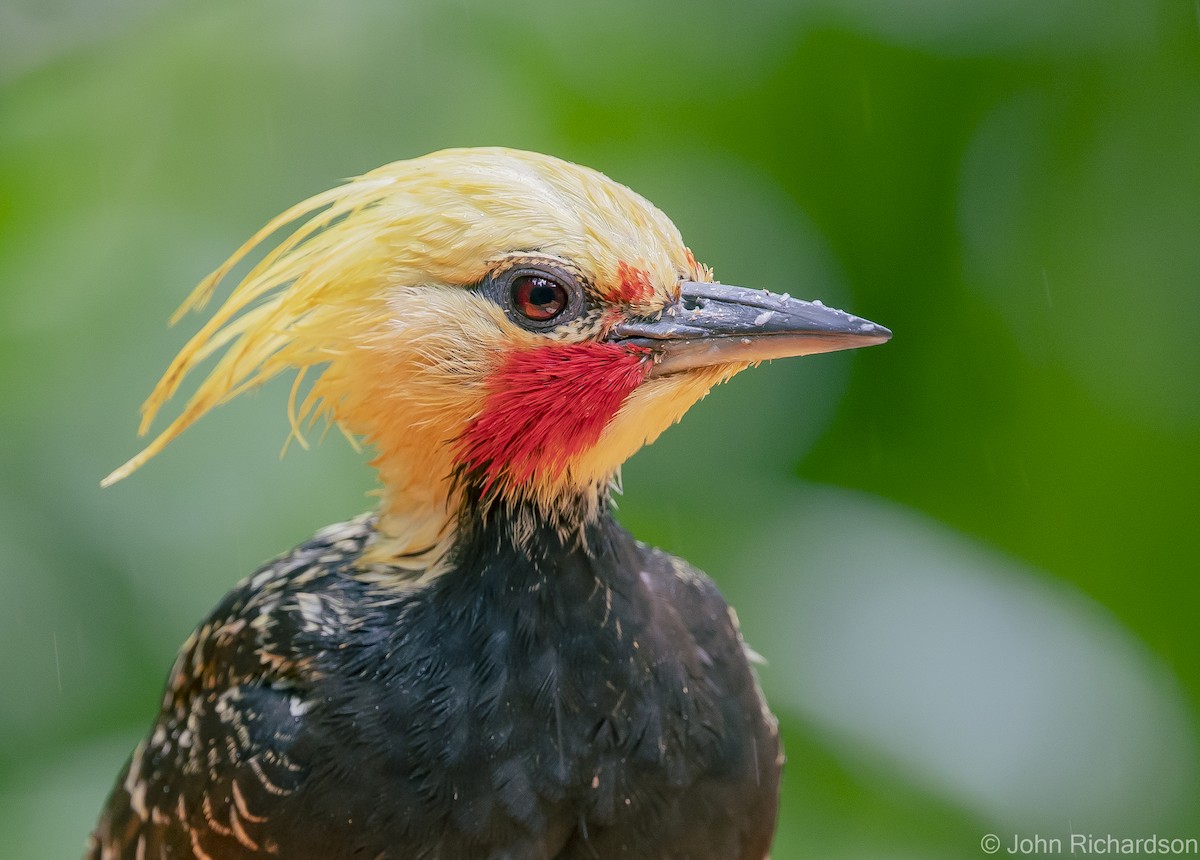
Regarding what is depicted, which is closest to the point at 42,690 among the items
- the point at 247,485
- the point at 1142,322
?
the point at 247,485

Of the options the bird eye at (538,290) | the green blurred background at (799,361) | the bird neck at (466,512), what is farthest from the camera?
the green blurred background at (799,361)

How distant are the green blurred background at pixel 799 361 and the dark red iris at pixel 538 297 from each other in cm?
164

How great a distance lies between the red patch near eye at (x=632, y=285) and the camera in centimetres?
204

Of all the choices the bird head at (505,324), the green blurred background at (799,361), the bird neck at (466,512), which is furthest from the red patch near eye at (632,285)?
the green blurred background at (799,361)

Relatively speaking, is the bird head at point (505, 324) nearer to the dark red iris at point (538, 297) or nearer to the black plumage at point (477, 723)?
the dark red iris at point (538, 297)

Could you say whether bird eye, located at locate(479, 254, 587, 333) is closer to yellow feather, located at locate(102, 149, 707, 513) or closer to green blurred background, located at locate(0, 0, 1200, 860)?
yellow feather, located at locate(102, 149, 707, 513)

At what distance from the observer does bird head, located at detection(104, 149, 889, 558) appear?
2.04 meters

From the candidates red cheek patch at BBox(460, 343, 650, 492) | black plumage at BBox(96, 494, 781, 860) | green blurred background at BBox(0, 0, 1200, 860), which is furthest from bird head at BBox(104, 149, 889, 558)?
green blurred background at BBox(0, 0, 1200, 860)

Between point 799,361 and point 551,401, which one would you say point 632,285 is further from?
point 799,361

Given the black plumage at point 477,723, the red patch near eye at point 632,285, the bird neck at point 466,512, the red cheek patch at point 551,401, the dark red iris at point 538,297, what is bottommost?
the black plumage at point 477,723

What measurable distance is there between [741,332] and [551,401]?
330 mm

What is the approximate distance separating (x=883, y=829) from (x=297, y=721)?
1756 mm

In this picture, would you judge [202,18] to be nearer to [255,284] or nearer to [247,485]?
[247,485]

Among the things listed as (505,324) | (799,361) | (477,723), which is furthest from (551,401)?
(799,361)
